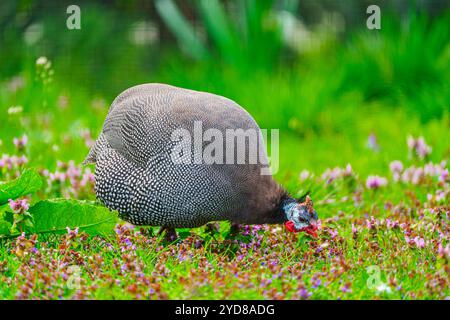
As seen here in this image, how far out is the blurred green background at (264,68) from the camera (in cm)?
586

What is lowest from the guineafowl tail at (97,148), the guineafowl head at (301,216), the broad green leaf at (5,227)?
the broad green leaf at (5,227)

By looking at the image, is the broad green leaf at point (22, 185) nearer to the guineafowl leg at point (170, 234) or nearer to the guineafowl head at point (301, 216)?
the guineafowl leg at point (170, 234)

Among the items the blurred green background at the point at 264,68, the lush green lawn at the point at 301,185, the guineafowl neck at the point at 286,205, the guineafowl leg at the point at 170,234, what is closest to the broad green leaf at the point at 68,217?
the lush green lawn at the point at 301,185

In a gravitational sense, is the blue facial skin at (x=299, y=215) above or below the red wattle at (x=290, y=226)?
above

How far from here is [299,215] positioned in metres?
3.48

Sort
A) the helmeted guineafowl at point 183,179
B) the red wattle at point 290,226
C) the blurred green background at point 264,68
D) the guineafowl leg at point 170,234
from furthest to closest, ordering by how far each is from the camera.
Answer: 1. the blurred green background at point 264,68
2. the guineafowl leg at point 170,234
3. the red wattle at point 290,226
4. the helmeted guineafowl at point 183,179

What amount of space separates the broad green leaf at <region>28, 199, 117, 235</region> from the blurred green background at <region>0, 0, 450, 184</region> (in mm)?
1181

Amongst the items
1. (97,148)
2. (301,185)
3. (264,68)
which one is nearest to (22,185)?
(97,148)

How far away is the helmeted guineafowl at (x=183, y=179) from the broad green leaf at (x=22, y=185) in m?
0.27

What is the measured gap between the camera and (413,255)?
3424 mm

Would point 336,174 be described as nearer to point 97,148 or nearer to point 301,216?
point 301,216

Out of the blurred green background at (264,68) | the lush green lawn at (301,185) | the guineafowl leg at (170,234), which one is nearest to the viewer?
the lush green lawn at (301,185)
